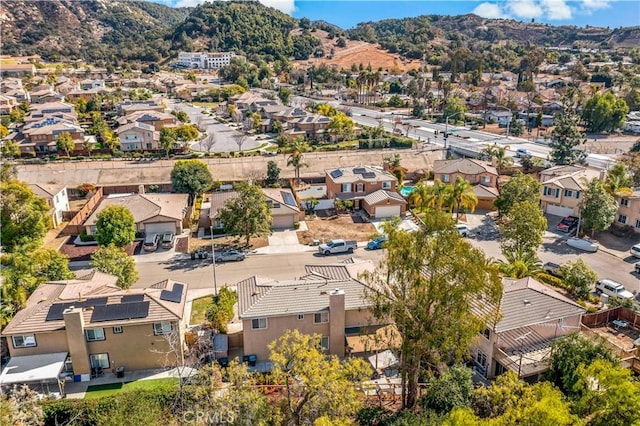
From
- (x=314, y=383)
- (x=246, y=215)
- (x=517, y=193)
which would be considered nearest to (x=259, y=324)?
(x=314, y=383)

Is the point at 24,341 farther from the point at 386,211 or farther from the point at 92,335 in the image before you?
the point at 386,211

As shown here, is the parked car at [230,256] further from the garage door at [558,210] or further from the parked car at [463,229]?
the garage door at [558,210]

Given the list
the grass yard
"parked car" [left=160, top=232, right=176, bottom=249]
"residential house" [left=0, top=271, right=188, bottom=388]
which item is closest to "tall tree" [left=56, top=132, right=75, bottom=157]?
"parked car" [left=160, top=232, right=176, bottom=249]

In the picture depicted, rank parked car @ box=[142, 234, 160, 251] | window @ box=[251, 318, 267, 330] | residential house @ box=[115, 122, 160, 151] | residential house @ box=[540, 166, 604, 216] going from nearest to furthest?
window @ box=[251, 318, 267, 330] → parked car @ box=[142, 234, 160, 251] → residential house @ box=[540, 166, 604, 216] → residential house @ box=[115, 122, 160, 151]

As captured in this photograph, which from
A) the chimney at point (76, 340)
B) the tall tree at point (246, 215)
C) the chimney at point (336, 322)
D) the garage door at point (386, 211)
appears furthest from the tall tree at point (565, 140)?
the chimney at point (76, 340)

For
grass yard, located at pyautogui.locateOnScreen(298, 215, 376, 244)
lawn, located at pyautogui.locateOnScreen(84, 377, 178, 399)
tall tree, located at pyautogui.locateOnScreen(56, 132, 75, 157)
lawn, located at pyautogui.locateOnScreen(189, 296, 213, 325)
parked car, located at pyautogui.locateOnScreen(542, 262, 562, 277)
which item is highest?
tall tree, located at pyautogui.locateOnScreen(56, 132, 75, 157)

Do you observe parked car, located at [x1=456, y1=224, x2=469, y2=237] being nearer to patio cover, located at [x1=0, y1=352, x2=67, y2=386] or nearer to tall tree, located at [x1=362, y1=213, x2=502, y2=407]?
tall tree, located at [x1=362, y1=213, x2=502, y2=407]
